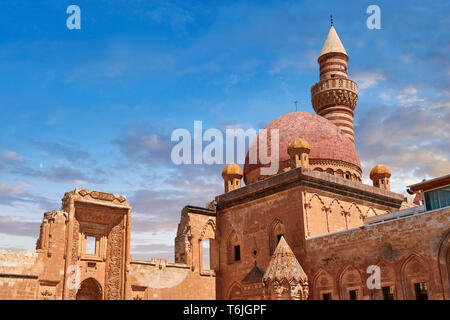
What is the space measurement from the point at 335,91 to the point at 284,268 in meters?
17.0

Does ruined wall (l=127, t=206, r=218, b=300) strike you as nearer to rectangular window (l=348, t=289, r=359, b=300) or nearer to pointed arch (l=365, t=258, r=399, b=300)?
rectangular window (l=348, t=289, r=359, b=300)

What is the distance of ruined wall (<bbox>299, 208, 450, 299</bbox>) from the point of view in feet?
55.6

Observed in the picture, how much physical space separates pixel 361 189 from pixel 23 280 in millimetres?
15998

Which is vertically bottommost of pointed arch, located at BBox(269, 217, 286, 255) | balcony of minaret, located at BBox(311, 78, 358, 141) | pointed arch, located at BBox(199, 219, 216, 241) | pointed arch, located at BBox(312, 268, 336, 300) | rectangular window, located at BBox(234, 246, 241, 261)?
pointed arch, located at BBox(312, 268, 336, 300)

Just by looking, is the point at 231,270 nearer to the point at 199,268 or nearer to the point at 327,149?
the point at 199,268

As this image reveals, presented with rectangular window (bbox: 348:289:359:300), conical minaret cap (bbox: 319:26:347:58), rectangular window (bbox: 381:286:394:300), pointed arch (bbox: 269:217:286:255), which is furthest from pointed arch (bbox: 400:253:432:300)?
conical minaret cap (bbox: 319:26:347:58)

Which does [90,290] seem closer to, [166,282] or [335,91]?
[166,282]

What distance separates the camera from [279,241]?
70.3ft

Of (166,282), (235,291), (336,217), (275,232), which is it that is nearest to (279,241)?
(275,232)

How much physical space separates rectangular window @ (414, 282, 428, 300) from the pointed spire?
4.05 m

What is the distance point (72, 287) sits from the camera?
21.2 m
